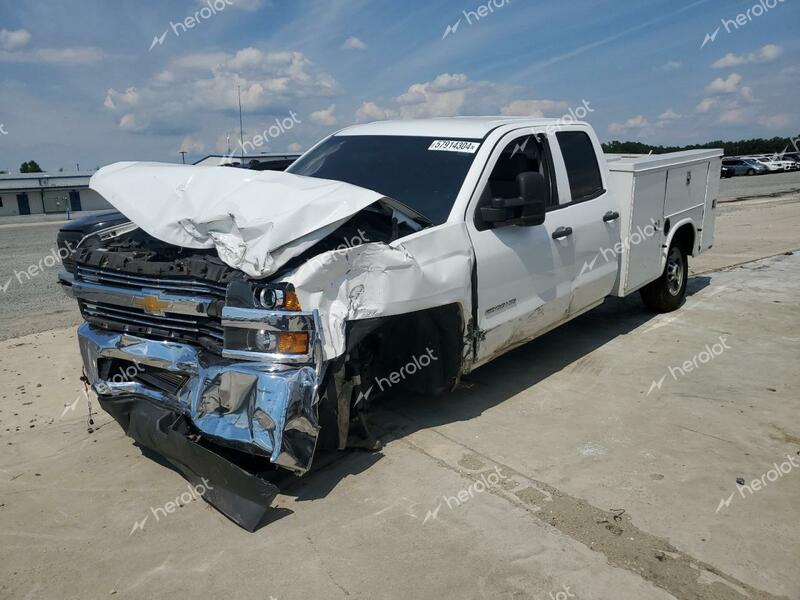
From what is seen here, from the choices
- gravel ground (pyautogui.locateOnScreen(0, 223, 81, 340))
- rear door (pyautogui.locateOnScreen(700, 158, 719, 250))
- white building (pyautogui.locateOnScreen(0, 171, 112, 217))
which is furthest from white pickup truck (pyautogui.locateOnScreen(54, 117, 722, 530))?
white building (pyautogui.locateOnScreen(0, 171, 112, 217))

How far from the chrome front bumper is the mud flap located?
91 mm

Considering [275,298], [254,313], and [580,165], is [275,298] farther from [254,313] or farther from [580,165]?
[580,165]

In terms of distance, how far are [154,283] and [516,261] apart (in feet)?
7.82

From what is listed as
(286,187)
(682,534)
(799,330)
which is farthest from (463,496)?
(799,330)

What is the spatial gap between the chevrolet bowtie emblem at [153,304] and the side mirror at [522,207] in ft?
6.79

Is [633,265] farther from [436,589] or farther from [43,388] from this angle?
[43,388]

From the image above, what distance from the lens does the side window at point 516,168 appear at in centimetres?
459

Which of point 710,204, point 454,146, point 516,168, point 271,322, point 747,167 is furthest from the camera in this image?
point 747,167

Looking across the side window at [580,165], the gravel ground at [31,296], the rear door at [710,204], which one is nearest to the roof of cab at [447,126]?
the side window at [580,165]

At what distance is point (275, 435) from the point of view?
315 cm

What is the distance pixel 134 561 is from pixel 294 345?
1.25 metres

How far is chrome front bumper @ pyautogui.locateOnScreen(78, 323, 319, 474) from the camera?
317 cm

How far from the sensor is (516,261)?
458 centimetres

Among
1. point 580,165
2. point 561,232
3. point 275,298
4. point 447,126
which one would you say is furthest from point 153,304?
point 580,165
